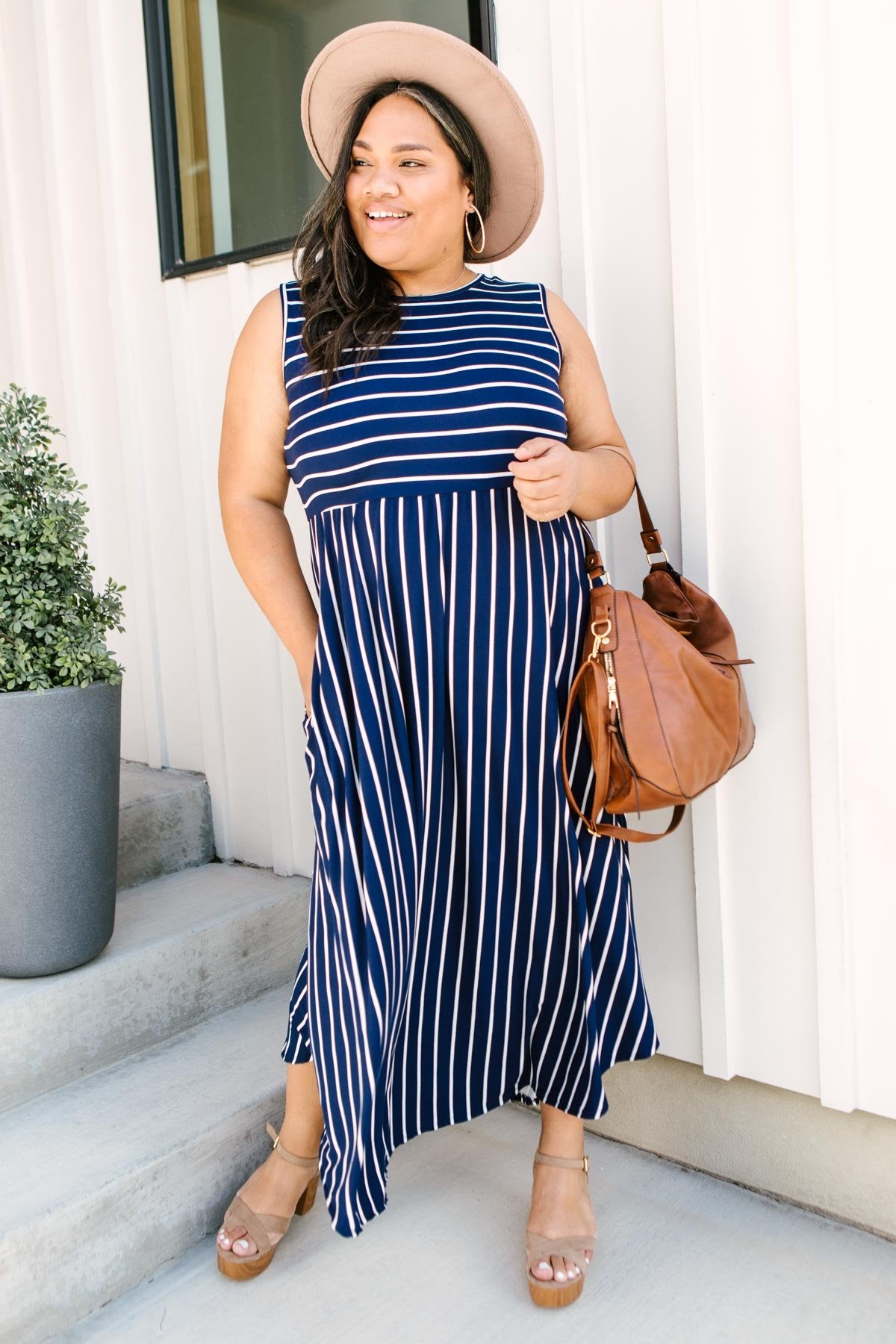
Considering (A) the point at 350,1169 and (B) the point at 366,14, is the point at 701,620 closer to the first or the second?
(A) the point at 350,1169

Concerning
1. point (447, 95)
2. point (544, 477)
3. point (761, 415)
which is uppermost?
point (447, 95)

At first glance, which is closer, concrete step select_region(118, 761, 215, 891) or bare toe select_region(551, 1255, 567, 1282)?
bare toe select_region(551, 1255, 567, 1282)

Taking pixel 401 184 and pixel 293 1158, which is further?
pixel 293 1158

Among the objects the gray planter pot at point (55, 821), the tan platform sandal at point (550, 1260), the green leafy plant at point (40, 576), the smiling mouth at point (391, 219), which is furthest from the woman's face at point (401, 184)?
the tan platform sandal at point (550, 1260)

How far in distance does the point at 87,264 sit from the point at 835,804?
2144 mm

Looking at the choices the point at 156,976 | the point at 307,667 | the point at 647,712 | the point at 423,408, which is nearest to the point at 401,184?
the point at 423,408

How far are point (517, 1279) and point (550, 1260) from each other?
9cm

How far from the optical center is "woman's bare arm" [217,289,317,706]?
159cm

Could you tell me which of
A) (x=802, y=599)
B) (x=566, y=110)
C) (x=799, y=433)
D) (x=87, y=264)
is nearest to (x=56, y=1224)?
(x=802, y=599)

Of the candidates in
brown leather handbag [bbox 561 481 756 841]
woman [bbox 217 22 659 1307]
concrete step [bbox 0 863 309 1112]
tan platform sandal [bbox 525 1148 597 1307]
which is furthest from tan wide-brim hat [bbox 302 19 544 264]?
tan platform sandal [bbox 525 1148 597 1307]

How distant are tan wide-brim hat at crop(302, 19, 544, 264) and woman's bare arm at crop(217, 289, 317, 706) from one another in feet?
0.92

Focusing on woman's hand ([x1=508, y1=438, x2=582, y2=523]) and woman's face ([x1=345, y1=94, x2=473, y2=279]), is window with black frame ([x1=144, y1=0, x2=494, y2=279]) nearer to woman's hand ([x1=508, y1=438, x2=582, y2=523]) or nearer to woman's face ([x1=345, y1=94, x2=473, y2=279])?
woman's face ([x1=345, y1=94, x2=473, y2=279])

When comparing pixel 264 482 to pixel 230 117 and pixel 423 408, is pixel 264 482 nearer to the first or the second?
pixel 423 408

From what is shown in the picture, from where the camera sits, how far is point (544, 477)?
4.60ft
